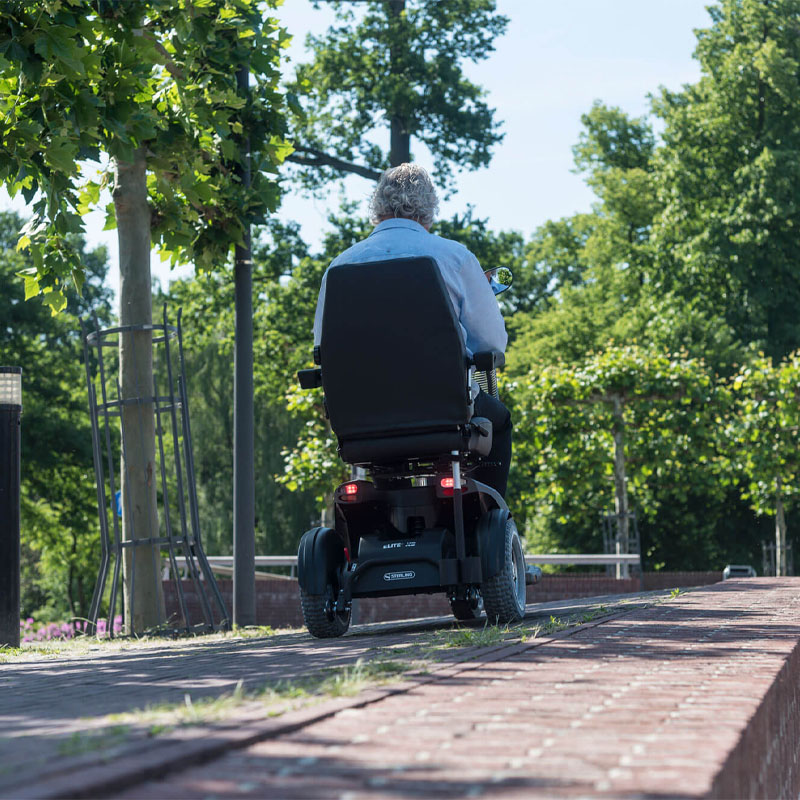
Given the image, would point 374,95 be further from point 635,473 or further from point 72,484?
point 72,484

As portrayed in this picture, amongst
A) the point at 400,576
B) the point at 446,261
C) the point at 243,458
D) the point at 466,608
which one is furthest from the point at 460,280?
the point at 243,458

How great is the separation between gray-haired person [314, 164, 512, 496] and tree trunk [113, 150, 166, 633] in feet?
13.9

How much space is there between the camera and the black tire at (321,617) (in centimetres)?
583

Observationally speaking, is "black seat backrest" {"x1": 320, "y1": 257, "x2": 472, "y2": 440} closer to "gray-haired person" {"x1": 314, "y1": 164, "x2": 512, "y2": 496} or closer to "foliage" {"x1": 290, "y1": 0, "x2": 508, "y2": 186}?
"gray-haired person" {"x1": 314, "y1": 164, "x2": 512, "y2": 496}

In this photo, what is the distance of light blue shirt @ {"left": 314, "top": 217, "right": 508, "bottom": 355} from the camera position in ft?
18.8

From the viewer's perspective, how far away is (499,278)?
21.0 ft

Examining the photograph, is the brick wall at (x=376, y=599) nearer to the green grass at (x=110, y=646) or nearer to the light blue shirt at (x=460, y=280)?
the green grass at (x=110, y=646)

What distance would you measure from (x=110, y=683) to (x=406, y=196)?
117 inches

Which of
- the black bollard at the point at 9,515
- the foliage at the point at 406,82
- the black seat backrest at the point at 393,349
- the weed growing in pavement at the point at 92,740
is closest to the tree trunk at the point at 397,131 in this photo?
the foliage at the point at 406,82

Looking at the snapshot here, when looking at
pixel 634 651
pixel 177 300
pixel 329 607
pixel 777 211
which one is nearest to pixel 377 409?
pixel 329 607

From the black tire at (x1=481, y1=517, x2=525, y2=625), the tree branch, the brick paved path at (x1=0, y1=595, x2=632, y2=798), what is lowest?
the brick paved path at (x1=0, y1=595, x2=632, y2=798)

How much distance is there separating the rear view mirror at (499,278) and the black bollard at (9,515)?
13.5 feet

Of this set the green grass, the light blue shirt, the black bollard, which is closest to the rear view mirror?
the light blue shirt

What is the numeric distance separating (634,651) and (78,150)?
547 cm
